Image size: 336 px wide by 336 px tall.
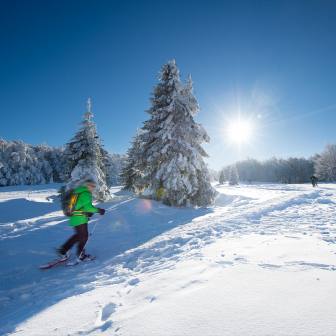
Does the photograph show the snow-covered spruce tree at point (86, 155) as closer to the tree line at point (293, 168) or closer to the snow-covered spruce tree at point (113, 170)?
the snow-covered spruce tree at point (113, 170)

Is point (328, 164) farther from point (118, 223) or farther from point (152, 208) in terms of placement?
point (118, 223)

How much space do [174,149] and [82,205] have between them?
8.36m

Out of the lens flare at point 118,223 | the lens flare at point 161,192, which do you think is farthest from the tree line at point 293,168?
the lens flare at point 118,223

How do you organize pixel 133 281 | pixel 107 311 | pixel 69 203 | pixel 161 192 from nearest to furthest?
pixel 107 311 → pixel 133 281 → pixel 69 203 → pixel 161 192

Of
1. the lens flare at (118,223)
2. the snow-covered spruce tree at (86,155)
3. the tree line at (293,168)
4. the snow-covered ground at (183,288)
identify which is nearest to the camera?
the snow-covered ground at (183,288)

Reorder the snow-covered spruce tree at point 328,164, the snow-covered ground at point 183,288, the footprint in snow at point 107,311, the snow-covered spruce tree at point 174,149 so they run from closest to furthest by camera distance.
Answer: the snow-covered ground at point 183,288 < the footprint in snow at point 107,311 < the snow-covered spruce tree at point 174,149 < the snow-covered spruce tree at point 328,164

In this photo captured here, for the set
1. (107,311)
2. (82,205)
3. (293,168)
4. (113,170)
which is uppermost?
(113,170)

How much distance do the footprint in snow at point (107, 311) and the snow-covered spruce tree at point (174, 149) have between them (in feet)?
28.4

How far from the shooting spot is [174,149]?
1166 cm

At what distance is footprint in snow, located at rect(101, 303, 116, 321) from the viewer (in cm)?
174

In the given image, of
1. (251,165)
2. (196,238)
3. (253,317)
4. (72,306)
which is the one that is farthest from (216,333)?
(251,165)

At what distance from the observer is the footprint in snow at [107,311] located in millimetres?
1744

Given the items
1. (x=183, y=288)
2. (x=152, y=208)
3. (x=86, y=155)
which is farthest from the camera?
(x=86, y=155)

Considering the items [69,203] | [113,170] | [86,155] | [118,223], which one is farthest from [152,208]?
[113,170]
